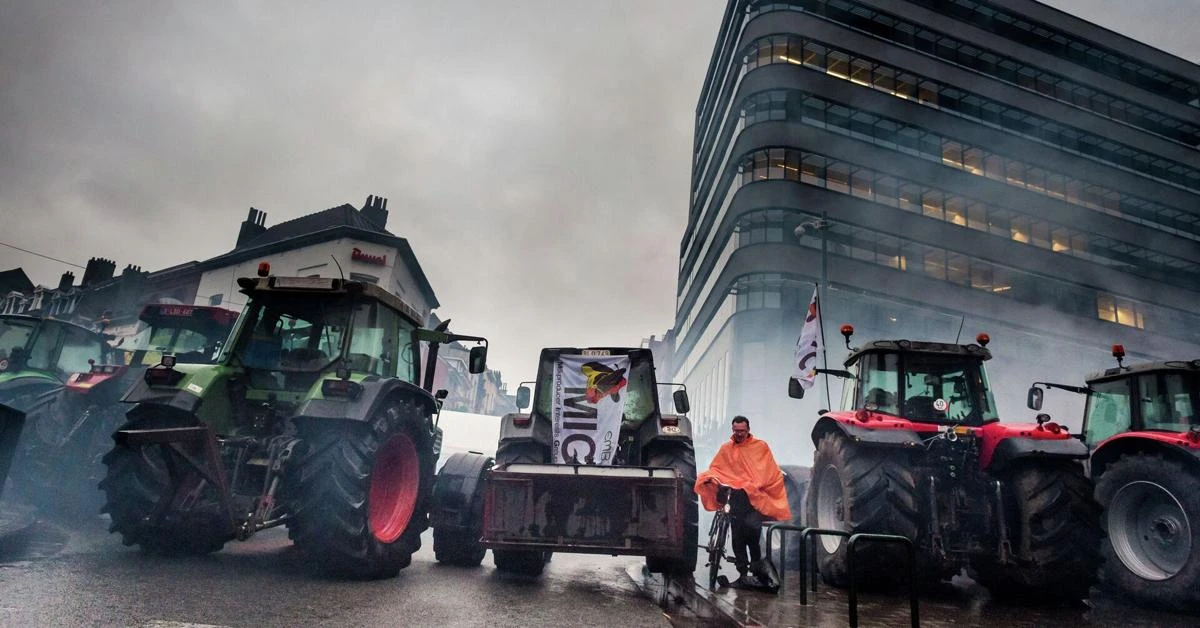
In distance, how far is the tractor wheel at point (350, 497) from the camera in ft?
14.7

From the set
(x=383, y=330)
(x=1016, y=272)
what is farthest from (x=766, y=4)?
(x=383, y=330)

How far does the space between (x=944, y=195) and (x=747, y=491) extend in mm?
33143

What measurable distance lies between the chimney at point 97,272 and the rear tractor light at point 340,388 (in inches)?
1793

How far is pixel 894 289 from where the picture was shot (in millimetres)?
29922

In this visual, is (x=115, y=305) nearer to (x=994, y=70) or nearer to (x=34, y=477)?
(x=34, y=477)

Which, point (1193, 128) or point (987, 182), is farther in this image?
point (1193, 128)

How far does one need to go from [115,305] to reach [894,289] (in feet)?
155

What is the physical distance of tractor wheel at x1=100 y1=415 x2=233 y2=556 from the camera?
15.0 feet

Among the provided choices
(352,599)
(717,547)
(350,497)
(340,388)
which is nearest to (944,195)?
(717,547)

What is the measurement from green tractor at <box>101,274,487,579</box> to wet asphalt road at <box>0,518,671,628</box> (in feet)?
1.02

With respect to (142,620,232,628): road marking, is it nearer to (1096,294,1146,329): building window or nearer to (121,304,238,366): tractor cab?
(121,304,238,366): tractor cab

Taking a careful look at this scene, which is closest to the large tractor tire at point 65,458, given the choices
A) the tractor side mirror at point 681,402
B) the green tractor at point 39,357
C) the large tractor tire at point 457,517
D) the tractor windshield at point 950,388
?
the green tractor at point 39,357

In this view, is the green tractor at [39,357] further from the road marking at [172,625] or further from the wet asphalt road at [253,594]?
the road marking at [172,625]

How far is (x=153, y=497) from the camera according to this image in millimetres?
4617
